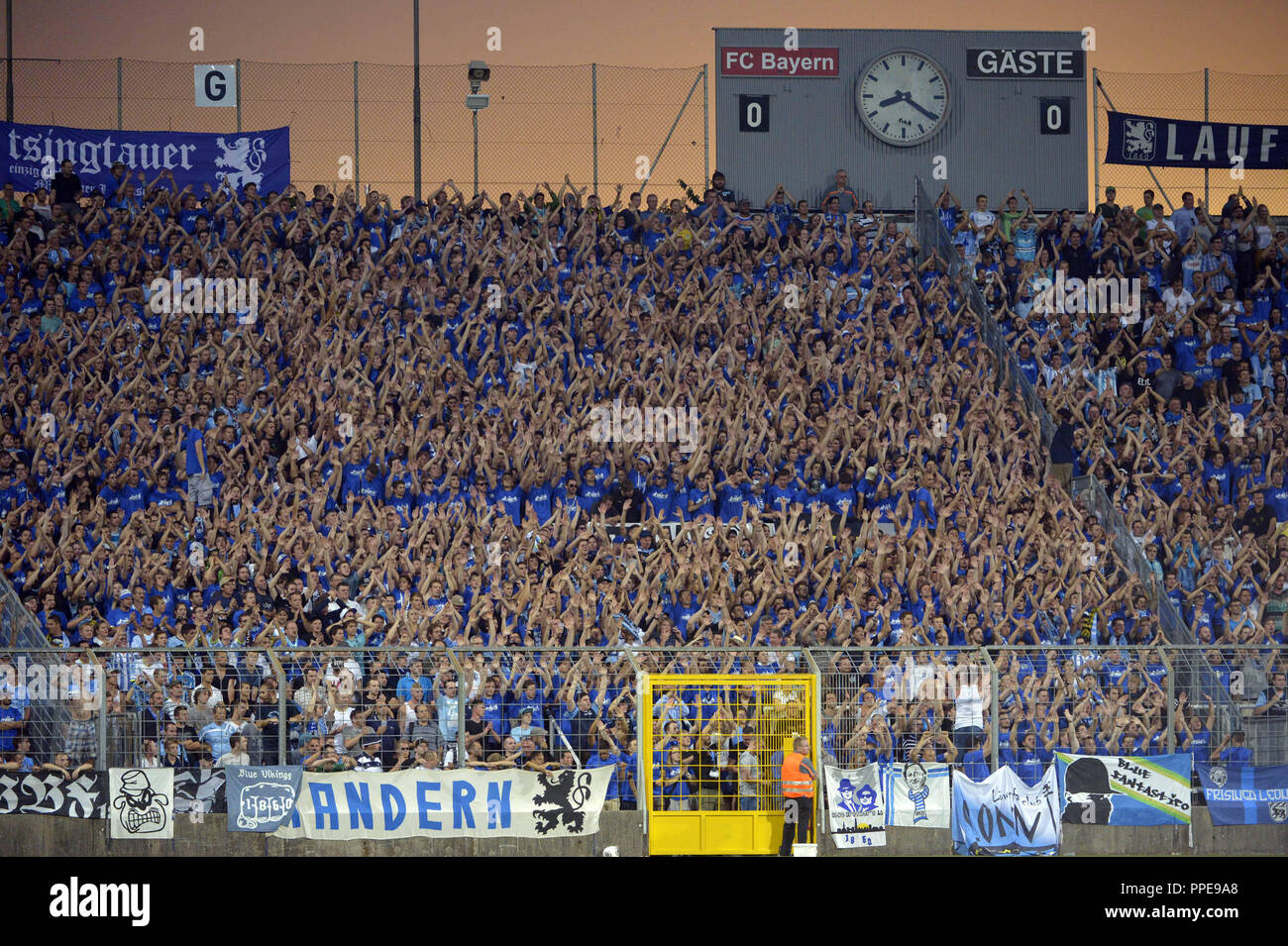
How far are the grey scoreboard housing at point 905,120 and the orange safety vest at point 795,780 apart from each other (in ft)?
59.8

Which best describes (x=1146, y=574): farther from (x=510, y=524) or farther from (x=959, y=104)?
(x=959, y=104)

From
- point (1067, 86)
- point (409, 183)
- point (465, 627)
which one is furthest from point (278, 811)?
point (1067, 86)

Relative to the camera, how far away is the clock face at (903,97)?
32.1 m

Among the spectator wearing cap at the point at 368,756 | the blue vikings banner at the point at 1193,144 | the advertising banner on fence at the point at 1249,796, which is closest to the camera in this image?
Result: the spectator wearing cap at the point at 368,756

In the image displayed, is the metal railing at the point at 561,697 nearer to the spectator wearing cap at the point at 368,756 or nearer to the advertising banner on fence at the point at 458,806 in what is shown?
the spectator wearing cap at the point at 368,756

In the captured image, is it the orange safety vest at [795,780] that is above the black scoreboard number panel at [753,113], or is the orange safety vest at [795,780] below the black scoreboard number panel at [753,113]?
below

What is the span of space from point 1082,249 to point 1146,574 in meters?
9.21

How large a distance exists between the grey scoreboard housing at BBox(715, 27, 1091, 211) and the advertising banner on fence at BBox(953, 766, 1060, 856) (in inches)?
712

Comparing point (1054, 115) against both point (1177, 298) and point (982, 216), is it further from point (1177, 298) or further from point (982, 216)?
point (1177, 298)

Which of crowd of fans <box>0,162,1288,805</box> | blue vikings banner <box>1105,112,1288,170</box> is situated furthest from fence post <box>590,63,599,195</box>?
blue vikings banner <box>1105,112,1288,170</box>

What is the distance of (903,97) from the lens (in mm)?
32344

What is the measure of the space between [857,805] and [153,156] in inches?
809

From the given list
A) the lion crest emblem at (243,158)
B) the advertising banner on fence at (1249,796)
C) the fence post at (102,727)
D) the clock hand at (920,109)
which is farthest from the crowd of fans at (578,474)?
the clock hand at (920,109)

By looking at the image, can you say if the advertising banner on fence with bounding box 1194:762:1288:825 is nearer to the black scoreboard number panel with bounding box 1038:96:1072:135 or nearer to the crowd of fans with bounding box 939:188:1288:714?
the crowd of fans with bounding box 939:188:1288:714
